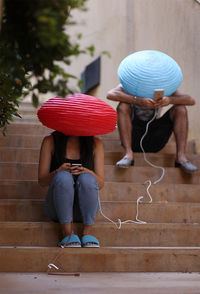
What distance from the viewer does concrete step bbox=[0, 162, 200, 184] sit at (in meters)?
3.42

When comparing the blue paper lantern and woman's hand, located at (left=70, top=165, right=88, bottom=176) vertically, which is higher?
the blue paper lantern

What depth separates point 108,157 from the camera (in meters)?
3.81

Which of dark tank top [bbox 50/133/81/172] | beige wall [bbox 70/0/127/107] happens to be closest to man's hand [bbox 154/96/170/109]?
dark tank top [bbox 50/133/81/172]

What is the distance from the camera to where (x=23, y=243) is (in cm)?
259

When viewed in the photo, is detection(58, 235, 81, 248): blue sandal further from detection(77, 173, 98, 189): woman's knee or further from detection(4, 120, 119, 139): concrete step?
detection(4, 120, 119, 139): concrete step

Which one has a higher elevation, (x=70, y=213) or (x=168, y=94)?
(x=168, y=94)

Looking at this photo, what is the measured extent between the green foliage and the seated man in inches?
87.1

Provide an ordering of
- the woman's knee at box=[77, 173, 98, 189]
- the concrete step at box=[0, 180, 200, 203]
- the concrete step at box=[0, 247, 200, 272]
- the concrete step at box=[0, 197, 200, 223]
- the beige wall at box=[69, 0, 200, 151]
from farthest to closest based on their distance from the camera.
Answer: the beige wall at box=[69, 0, 200, 151] < the concrete step at box=[0, 180, 200, 203] < the concrete step at box=[0, 197, 200, 223] < the woman's knee at box=[77, 173, 98, 189] < the concrete step at box=[0, 247, 200, 272]

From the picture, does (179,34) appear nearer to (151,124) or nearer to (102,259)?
(151,124)

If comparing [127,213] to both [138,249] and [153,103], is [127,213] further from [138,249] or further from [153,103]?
[153,103]

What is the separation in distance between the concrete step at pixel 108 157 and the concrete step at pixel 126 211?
824 mm

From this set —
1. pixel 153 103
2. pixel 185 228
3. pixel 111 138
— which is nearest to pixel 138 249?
pixel 185 228

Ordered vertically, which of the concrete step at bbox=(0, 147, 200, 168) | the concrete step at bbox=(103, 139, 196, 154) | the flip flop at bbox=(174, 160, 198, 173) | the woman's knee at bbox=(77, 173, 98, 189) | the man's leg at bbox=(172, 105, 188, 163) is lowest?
the concrete step at bbox=(103, 139, 196, 154)

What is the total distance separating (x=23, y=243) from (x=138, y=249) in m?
0.63
